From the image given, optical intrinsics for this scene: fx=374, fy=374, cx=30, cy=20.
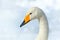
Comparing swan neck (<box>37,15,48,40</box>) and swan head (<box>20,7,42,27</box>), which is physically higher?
swan head (<box>20,7,42,27</box>)

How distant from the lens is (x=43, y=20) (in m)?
10.9

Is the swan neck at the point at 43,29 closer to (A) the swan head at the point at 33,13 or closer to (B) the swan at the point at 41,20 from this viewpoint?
(B) the swan at the point at 41,20

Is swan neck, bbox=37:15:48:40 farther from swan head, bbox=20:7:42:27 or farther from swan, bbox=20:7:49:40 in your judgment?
swan head, bbox=20:7:42:27

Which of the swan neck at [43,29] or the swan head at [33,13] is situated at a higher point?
the swan head at [33,13]

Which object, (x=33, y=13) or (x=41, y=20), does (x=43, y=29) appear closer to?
(x=41, y=20)

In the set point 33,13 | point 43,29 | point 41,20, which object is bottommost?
point 43,29

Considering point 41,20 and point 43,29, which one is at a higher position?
point 41,20

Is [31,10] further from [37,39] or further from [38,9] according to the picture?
[37,39]

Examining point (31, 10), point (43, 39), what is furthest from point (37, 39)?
point (31, 10)

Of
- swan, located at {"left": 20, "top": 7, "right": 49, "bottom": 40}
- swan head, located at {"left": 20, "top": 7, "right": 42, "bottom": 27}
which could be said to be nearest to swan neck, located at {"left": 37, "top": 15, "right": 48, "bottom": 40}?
swan, located at {"left": 20, "top": 7, "right": 49, "bottom": 40}

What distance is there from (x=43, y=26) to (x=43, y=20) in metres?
0.18

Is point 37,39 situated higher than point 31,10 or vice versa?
point 31,10

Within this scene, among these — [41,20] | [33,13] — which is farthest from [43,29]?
[33,13]

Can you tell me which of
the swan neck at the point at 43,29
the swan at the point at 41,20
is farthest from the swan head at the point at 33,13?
the swan neck at the point at 43,29
